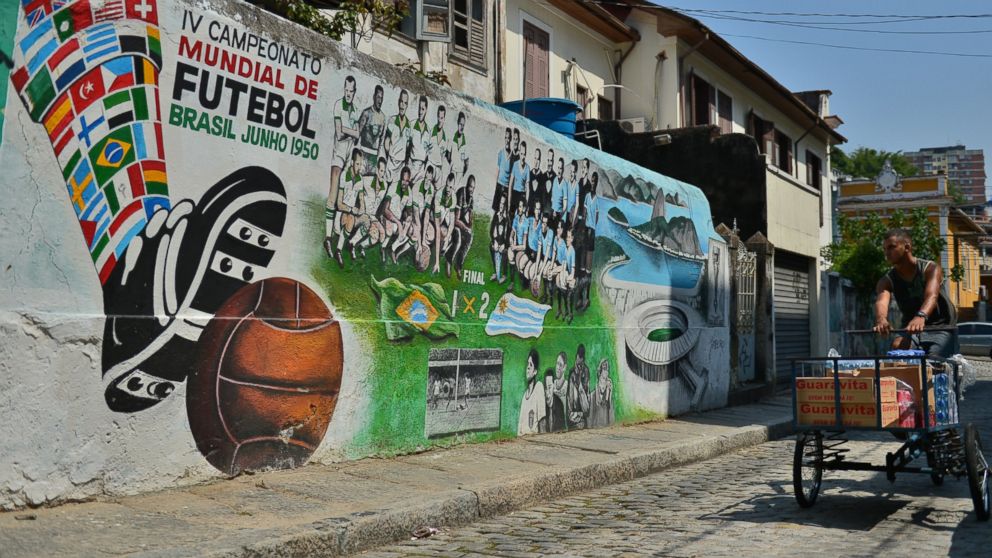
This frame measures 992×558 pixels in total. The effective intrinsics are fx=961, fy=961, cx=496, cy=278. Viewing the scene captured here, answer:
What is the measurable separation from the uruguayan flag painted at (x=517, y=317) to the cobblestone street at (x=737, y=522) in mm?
1910

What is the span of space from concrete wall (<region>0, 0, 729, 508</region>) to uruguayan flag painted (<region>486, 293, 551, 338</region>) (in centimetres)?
3

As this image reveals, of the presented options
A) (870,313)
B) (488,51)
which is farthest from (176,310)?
(870,313)

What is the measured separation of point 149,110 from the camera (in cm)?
586

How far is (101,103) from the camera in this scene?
18.4 feet

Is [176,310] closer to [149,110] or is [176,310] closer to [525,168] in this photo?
[149,110]

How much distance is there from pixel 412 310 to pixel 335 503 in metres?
2.40

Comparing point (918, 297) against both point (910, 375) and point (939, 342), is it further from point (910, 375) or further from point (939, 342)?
point (910, 375)

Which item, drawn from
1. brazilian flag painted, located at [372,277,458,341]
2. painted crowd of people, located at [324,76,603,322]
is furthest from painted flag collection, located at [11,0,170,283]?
brazilian flag painted, located at [372,277,458,341]

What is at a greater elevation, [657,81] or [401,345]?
[657,81]

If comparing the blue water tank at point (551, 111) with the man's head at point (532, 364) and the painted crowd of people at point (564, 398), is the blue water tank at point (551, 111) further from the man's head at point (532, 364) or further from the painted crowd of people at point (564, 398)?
the man's head at point (532, 364)

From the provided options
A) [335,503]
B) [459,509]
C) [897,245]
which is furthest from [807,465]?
[335,503]

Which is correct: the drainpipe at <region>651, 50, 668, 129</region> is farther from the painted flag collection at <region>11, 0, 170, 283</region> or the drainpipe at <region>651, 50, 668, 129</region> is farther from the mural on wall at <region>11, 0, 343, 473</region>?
the painted flag collection at <region>11, 0, 170, 283</region>

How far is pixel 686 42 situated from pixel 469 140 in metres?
14.5

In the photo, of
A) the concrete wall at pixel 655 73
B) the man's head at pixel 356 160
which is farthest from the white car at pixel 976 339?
the man's head at pixel 356 160
